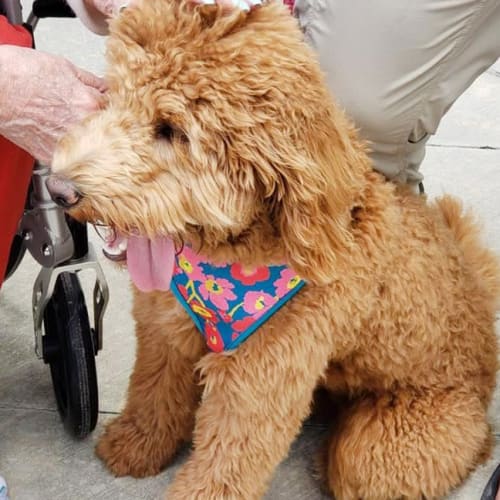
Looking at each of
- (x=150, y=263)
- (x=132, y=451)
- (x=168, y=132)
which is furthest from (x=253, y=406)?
(x=168, y=132)

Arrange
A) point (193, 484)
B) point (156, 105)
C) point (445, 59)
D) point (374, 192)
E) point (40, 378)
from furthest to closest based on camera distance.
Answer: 1. point (40, 378)
2. point (445, 59)
3. point (193, 484)
4. point (374, 192)
5. point (156, 105)

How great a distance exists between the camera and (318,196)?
147 centimetres

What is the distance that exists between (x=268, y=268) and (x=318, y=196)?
0.82ft

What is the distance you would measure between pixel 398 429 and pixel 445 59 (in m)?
0.84

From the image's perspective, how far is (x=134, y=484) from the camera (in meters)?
2.13

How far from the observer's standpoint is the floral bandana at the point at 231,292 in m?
1.69

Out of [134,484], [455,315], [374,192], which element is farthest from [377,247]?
[134,484]

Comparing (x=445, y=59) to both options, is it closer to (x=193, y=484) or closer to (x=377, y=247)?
(x=377, y=247)

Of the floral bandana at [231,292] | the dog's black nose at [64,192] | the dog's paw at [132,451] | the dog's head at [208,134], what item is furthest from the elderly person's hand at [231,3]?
the dog's paw at [132,451]

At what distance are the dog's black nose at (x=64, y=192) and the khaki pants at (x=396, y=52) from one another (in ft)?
2.58

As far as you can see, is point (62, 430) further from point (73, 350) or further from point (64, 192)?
point (64, 192)

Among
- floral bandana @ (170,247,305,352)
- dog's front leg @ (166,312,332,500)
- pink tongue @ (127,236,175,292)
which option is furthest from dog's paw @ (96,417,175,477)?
pink tongue @ (127,236,175,292)

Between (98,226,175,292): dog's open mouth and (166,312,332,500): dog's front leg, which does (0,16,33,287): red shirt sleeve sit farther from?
(166,312,332,500): dog's front leg

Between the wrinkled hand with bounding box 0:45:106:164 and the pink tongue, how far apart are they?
0.81 feet
